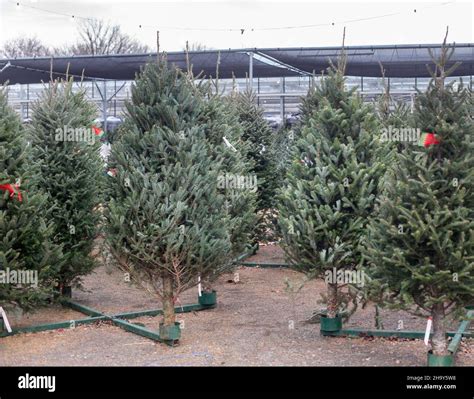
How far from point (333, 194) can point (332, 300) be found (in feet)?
4.27

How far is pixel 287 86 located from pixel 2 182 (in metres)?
26.6

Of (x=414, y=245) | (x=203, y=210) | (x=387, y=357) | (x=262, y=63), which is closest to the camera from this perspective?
(x=414, y=245)

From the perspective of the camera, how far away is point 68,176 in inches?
401

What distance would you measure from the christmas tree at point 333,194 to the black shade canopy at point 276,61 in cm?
1252

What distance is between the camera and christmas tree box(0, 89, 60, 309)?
8.12 meters

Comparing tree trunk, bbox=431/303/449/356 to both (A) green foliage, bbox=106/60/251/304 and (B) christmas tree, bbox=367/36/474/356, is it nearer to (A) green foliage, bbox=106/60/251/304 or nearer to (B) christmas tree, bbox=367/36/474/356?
(B) christmas tree, bbox=367/36/474/356

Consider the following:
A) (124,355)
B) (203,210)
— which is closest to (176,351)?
(124,355)

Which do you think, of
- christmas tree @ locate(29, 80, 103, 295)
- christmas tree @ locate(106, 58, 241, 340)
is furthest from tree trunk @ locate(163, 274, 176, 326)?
christmas tree @ locate(29, 80, 103, 295)

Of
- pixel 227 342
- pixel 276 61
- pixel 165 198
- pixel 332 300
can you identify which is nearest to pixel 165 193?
pixel 165 198

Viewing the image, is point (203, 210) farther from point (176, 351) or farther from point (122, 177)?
point (176, 351)

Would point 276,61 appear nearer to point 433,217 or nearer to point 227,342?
point 227,342

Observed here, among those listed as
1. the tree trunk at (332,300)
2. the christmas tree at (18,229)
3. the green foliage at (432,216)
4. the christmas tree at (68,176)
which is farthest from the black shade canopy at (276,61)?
the green foliage at (432,216)

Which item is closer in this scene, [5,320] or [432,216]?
[432,216]

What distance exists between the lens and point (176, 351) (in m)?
7.95
